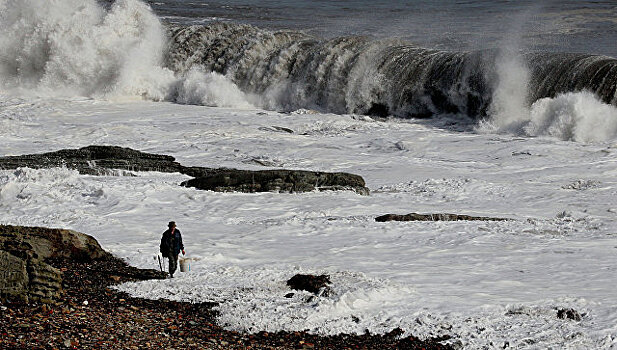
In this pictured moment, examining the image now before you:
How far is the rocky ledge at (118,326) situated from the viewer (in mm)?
8875

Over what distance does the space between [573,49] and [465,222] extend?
1984 cm

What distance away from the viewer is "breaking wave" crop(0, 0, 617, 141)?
2445cm

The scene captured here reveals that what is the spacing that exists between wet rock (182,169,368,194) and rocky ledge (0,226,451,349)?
527 centimetres

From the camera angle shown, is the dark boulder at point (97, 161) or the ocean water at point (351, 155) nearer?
the ocean water at point (351, 155)

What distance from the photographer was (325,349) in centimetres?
927

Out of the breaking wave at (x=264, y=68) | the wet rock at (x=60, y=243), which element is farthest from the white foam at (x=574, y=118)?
the wet rock at (x=60, y=243)

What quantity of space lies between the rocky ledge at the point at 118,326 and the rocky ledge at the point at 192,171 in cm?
537

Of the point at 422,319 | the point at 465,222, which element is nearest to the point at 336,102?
the point at 465,222

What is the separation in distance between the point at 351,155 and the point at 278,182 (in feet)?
12.6

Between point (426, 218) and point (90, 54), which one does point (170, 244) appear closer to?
point (426, 218)

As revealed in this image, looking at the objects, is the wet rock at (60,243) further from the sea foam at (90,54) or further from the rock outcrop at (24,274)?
the sea foam at (90,54)

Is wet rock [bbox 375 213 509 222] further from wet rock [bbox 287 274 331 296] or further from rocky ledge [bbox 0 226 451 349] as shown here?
rocky ledge [bbox 0 226 451 349]

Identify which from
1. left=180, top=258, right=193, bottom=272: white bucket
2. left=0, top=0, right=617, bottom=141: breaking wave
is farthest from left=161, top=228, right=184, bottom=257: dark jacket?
left=0, top=0, right=617, bottom=141: breaking wave

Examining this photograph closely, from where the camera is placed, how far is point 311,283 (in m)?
10.9
